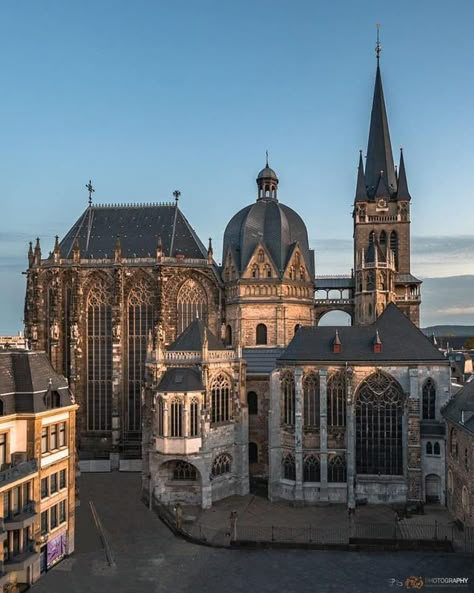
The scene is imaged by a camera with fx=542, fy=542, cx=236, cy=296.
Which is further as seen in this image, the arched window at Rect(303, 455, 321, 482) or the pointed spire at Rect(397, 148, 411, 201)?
the pointed spire at Rect(397, 148, 411, 201)

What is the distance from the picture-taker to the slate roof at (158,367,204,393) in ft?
134

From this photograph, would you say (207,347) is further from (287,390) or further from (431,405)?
(431,405)

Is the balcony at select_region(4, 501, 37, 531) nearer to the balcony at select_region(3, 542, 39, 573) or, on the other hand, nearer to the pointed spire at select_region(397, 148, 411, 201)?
the balcony at select_region(3, 542, 39, 573)

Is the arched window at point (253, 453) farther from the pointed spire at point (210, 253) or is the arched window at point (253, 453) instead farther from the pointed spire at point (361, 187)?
the pointed spire at point (361, 187)

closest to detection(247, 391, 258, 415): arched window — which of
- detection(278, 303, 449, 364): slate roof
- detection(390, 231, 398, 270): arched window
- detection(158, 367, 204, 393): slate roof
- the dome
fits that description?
detection(278, 303, 449, 364): slate roof

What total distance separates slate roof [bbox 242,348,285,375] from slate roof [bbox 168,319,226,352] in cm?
538

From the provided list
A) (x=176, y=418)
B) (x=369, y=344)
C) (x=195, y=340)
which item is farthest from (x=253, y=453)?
(x=369, y=344)

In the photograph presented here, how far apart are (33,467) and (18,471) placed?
→ 48.6 inches

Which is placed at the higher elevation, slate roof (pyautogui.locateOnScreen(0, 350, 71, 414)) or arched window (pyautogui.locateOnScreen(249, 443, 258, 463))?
slate roof (pyautogui.locateOnScreen(0, 350, 71, 414))

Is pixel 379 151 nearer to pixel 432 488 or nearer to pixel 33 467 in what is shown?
pixel 432 488

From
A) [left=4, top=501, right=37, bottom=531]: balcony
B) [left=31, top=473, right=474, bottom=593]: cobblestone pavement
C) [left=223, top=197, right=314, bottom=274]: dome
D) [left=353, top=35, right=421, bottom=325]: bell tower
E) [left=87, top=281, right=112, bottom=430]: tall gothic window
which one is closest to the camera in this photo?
[left=4, top=501, right=37, bottom=531]: balcony

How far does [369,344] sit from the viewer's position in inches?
1692

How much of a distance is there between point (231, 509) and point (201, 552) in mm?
8230

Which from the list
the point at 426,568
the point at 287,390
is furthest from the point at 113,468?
the point at 426,568
